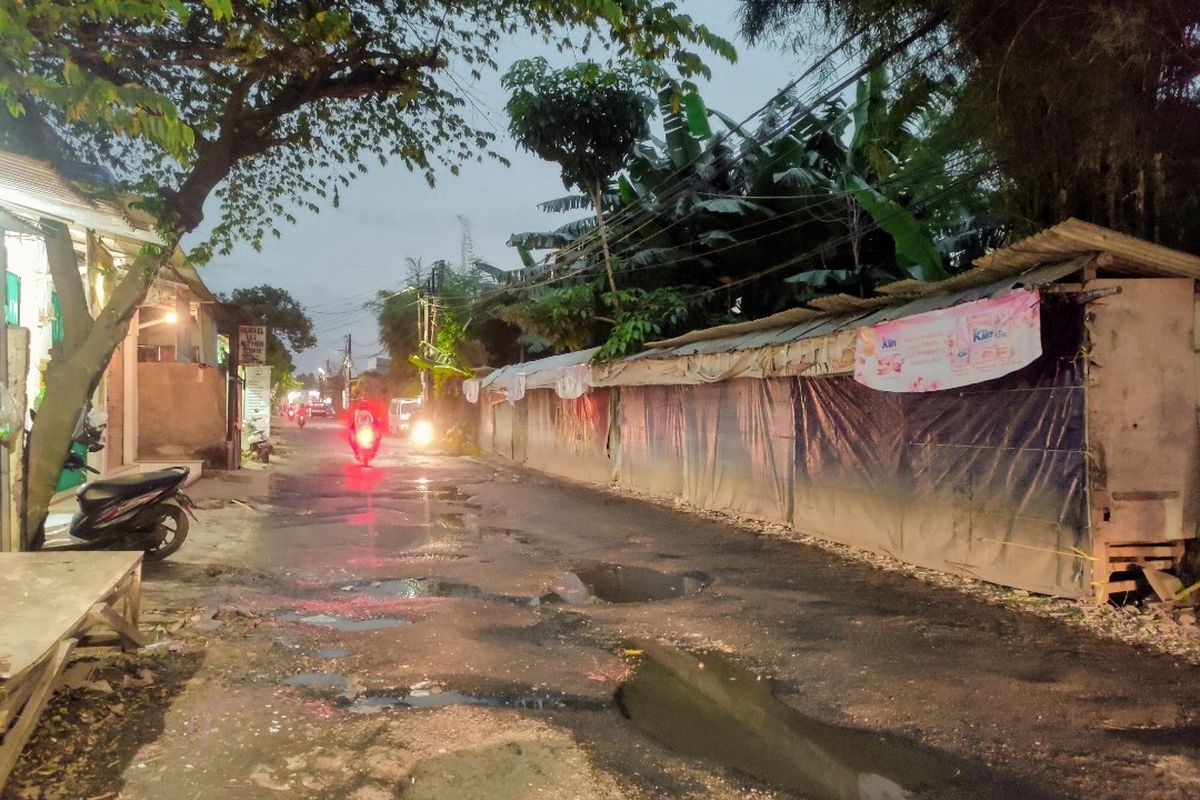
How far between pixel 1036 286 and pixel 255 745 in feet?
19.4

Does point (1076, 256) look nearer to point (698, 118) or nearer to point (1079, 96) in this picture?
point (1079, 96)

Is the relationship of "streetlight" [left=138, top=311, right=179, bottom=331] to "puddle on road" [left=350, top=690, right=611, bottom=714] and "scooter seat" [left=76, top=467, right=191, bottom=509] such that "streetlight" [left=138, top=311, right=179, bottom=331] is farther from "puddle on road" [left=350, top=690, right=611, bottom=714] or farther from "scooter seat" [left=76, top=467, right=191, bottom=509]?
"puddle on road" [left=350, top=690, right=611, bottom=714]

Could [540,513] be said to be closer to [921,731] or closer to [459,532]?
[459,532]

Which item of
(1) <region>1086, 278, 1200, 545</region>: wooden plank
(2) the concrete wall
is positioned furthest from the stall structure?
(2) the concrete wall

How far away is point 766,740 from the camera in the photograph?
4.07m

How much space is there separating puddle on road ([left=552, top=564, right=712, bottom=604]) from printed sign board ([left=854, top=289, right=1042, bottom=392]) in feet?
8.62

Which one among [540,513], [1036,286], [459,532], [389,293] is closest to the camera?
[1036,286]

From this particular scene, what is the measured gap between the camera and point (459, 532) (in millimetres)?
10562

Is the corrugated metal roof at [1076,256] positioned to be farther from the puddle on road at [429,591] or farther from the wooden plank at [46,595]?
the wooden plank at [46,595]

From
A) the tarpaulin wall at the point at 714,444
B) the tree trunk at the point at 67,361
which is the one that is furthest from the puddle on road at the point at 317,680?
the tarpaulin wall at the point at 714,444

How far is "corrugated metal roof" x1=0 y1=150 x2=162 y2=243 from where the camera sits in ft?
20.0

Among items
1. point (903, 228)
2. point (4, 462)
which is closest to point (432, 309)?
point (903, 228)

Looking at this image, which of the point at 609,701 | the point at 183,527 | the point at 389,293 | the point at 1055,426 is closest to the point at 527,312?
the point at 183,527

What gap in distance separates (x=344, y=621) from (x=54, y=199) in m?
4.40
